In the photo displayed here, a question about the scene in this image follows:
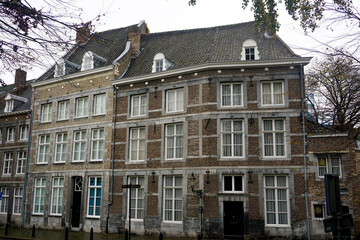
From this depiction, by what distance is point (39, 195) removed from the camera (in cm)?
2394

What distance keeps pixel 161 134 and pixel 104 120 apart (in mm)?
4407

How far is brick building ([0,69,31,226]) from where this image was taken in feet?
85.5

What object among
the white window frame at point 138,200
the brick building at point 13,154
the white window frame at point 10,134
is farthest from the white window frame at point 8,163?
the white window frame at point 138,200

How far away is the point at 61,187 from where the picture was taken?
75.4ft

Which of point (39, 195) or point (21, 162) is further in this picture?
point (21, 162)

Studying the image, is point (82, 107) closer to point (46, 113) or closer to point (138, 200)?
point (46, 113)

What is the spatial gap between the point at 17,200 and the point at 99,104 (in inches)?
413

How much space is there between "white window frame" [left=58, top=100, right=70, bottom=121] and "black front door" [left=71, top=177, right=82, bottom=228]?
4472 millimetres

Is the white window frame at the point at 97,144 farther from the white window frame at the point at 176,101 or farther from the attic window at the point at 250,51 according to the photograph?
the attic window at the point at 250,51

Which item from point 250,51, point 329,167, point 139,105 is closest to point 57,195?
point 139,105

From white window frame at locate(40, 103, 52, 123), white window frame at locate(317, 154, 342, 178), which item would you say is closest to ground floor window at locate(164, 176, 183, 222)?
white window frame at locate(317, 154, 342, 178)

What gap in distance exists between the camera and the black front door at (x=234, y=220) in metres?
17.1

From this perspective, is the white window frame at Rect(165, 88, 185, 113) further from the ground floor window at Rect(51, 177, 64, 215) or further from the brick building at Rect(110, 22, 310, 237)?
the ground floor window at Rect(51, 177, 64, 215)

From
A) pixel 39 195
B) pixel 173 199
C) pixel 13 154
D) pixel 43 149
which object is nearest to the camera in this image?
pixel 173 199
